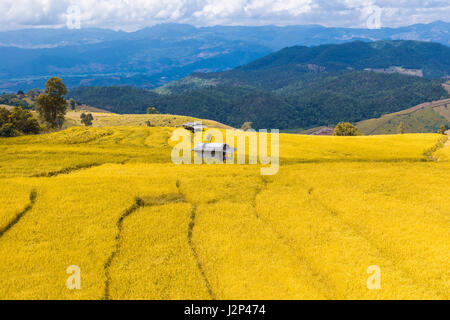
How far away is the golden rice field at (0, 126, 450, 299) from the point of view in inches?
757

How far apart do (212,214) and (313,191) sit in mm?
Answer: 13861

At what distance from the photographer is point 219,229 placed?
25891 millimetres

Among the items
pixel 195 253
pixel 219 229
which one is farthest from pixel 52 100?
pixel 195 253

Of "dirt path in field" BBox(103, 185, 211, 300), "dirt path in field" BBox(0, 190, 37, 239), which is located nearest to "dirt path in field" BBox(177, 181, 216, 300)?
"dirt path in field" BBox(103, 185, 211, 300)

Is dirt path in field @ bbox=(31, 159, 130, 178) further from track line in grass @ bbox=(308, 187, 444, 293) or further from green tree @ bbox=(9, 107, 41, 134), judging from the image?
green tree @ bbox=(9, 107, 41, 134)

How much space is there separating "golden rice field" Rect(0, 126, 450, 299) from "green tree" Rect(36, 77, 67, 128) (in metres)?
49.0

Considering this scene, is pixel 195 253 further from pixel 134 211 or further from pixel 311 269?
pixel 134 211

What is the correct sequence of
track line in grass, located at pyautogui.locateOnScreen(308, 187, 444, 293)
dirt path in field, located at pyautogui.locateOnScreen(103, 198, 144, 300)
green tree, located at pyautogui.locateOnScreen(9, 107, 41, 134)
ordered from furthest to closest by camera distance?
green tree, located at pyautogui.locateOnScreen(9, 107, 41, 134) → track line in grass, located at pyautogui.locateOnScreen(308, 187, 444, 293) → dirt path in field, located at pyautogui.locateOnScreen(103, 198, 144, 300)

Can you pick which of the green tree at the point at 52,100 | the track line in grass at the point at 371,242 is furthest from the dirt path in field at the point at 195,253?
the green tree at the point at 52,100

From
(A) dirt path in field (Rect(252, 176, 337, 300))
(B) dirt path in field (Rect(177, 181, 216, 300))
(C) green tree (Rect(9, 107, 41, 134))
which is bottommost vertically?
(A) dirt path in field (Rect(252, 176, 337, 300))

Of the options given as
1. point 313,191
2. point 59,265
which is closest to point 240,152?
point 313,191

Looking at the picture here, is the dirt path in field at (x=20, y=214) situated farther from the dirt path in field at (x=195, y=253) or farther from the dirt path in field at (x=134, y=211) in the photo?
the dirt path in field at (x=195, y=253)

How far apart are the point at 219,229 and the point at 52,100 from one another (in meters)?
86.6
